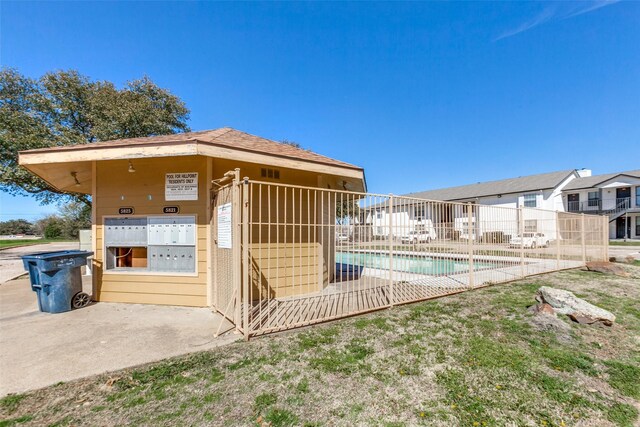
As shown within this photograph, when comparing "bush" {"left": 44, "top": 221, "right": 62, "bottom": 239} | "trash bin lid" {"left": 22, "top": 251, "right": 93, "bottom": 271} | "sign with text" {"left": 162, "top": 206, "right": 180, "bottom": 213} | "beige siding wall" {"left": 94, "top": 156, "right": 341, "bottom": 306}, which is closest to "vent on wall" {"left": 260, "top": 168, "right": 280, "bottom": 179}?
"beige siding wall" {"left": 94, "top": 156, "right": 341, "bottom": 306}

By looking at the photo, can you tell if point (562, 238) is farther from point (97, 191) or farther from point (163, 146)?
point (97, 191)

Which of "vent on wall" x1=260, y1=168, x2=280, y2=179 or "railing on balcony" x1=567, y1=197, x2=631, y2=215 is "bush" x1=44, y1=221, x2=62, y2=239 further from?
"railing on balcony" x1=567, y1=197, x2=631, y2=215

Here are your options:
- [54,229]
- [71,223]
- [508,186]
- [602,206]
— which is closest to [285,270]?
[508,186]

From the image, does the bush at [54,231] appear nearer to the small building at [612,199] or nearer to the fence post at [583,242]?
the fence post at [583,242]

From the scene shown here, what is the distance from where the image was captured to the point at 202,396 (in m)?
2.62

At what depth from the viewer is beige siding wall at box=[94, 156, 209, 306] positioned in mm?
5574

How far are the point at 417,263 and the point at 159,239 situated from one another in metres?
5.79

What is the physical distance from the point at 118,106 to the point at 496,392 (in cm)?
1884

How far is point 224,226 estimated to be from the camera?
15.1ft

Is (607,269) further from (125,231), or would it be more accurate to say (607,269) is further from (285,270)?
(125,231)

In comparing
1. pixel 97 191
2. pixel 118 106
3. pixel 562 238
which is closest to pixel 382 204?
pixel 97 191

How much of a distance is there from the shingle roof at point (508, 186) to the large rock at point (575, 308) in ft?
77.9

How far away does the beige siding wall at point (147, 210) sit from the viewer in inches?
219

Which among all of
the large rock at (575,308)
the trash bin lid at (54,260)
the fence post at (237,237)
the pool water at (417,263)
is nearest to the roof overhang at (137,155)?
the fence post at (237,237)
